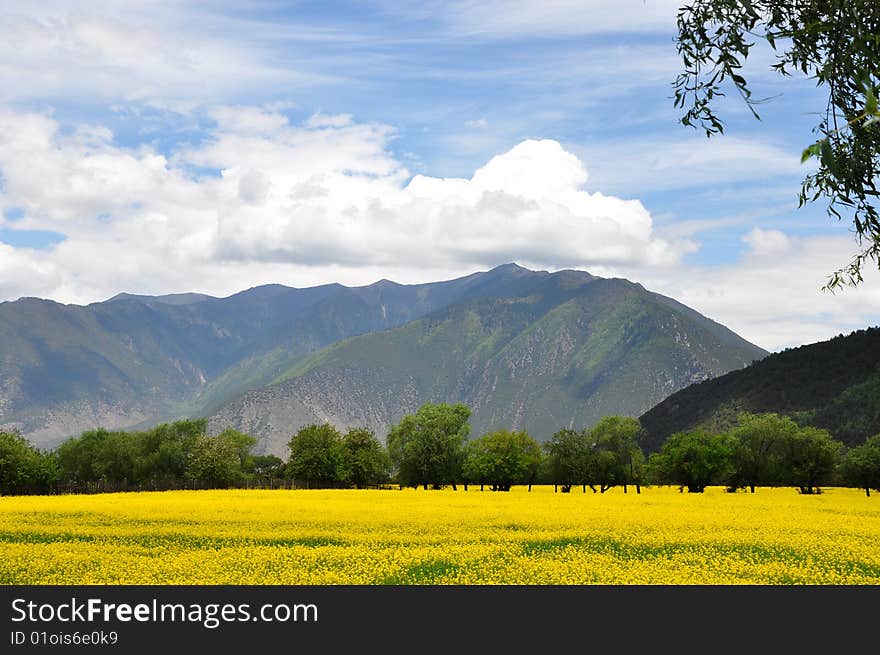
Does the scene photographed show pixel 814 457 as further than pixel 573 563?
Yes

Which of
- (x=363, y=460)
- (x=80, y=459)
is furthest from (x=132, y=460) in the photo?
(x=363, y=460)

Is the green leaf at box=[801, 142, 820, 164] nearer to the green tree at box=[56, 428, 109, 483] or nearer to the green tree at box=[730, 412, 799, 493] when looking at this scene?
the green tree at box=[730, 412, 799, 493]

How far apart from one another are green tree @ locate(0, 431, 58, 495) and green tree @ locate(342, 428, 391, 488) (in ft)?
109

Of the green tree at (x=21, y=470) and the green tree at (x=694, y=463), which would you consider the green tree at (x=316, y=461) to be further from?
the green tree at (x=694, y=463)

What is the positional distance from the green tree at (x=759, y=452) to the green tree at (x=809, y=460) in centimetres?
147

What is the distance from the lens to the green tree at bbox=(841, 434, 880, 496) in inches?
3369

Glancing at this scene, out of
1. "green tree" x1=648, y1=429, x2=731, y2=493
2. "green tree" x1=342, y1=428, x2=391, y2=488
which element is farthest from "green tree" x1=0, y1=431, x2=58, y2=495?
"green tree" x1=648, y1=429, x2=731, y2=493

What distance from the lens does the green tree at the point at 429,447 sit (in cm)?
10025

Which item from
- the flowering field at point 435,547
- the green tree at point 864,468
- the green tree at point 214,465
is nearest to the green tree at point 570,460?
the green tree at point 864,468

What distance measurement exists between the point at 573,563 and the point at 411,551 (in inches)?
220
